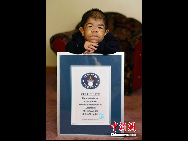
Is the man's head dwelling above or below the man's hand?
above

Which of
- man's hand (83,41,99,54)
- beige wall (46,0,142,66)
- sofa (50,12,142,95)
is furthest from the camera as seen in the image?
beige wall (46,0,142,66)

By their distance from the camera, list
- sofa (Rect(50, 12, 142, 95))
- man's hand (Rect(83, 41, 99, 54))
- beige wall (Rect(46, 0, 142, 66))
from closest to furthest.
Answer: man's hand (Rect(83, 41, 99, 54))
sofa (Rect(50, 12, 142, 95))
beige wall (Rect(46, 0, 142, 66))

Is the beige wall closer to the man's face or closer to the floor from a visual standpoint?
the floor

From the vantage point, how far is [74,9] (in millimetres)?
2449

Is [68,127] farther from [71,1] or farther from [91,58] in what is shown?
[71,1]

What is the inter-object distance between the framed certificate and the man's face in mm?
87

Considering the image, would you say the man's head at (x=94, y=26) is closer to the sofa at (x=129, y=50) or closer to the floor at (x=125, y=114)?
the floor at (x=125, y=114)

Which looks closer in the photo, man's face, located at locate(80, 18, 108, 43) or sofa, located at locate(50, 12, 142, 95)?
man's face, located at locate(80, 18, 108, 43)

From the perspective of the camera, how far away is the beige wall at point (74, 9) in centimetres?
240

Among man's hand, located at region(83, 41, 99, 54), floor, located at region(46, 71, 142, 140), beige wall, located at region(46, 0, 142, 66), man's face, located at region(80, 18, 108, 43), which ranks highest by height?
beige wall, located at region(46, 0, 142, 66)

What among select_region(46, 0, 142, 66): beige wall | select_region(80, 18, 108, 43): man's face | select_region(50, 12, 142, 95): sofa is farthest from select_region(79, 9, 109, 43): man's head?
select_region(46, 0, 142, 66): beige wall

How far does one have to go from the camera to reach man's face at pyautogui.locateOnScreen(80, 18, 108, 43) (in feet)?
3.10

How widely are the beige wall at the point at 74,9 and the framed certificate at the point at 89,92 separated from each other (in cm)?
161

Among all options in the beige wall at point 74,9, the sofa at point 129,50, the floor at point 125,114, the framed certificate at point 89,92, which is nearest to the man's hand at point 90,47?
the framed certificate at point 89,92
